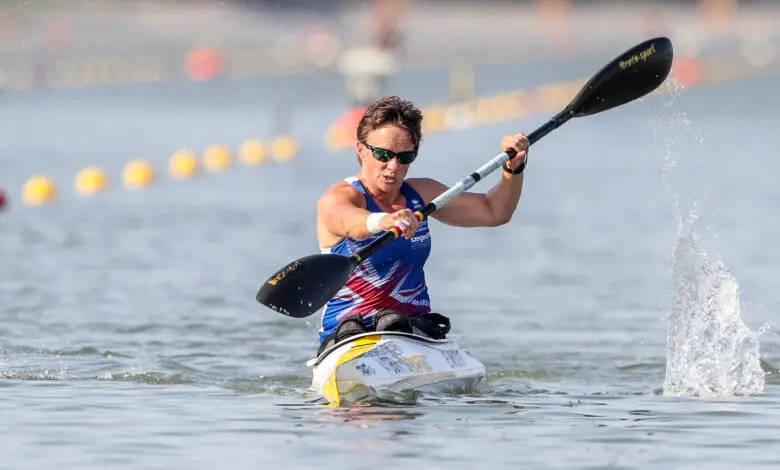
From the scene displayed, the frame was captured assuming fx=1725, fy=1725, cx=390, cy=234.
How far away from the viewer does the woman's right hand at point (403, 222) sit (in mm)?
9219

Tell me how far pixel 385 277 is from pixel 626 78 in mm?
2478

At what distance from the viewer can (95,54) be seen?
70812 millimetres

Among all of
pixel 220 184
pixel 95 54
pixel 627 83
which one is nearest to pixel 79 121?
pixel 220 184

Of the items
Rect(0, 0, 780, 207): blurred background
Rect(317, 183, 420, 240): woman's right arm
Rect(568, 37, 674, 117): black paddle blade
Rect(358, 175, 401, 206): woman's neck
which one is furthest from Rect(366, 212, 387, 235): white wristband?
Rect(0, 0, 780, 207): blurred background

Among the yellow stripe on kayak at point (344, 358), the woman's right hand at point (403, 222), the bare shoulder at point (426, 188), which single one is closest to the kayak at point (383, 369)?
the yellow stripe on kayak at point (344, 358)

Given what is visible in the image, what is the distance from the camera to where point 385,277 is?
984 centimetres

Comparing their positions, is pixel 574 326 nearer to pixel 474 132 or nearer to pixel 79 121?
pixel 474 132

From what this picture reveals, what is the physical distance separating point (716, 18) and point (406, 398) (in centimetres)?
6914

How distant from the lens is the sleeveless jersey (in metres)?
9.77

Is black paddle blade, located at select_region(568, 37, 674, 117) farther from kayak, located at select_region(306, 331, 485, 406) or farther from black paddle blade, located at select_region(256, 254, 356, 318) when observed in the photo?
black paddle blade, located at select_region(256, 254, 356, 318)

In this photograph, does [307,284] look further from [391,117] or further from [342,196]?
[391,117]

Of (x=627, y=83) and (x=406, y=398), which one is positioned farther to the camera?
(x=627, y=83)

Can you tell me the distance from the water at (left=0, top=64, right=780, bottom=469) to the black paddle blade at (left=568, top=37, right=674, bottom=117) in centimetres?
135

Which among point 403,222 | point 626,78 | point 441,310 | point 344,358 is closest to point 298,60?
point 441,310
